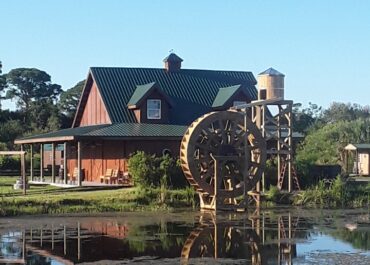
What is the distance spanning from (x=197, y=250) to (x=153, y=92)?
21.8m

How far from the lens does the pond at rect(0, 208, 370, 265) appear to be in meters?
18.4

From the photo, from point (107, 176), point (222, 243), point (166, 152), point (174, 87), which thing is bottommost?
point (222, 243)

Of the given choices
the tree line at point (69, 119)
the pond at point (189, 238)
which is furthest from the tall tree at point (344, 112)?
the pond at point (189, 238)

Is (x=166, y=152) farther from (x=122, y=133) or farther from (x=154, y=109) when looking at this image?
(x=154, y=109)

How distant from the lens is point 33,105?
80.4 metres

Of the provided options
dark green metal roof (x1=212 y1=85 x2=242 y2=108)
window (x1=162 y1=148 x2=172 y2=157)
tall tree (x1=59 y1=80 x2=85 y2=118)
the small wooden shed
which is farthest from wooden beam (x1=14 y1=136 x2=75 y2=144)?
tall tree (x1=59 y1=80 x2=85 y2=118)

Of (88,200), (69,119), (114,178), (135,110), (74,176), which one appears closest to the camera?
(88,200)

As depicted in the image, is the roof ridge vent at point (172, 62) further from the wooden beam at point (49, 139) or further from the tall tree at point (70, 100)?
the tall tree at point (70, 100)

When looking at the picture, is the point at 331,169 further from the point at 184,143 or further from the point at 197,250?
the point at 197,250

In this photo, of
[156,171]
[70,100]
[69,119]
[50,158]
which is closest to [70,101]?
[70,100]

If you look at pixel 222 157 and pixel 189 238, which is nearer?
pixel 189 238

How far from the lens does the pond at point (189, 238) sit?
1836 centimetres

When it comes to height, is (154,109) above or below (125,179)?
above

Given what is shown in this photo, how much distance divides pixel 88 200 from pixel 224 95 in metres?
14.9
